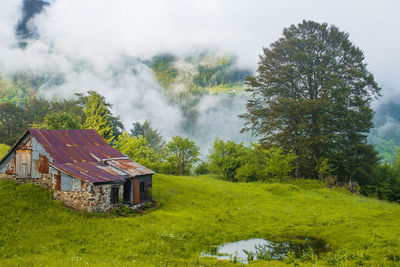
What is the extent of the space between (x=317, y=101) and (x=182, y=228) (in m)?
28.7

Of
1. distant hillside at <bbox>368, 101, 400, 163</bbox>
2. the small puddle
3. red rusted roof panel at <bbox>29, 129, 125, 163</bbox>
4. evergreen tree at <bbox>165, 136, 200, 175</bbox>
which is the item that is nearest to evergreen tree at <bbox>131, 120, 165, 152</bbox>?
evergreen tree at <bbox>165, 136, 200, 175</bbox>

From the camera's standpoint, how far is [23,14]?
179250 millimetres

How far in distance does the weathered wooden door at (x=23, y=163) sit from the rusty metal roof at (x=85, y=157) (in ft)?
5.98

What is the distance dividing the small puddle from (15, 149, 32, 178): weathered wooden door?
Result: 60.3 ft

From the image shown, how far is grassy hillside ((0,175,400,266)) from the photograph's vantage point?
14734mm

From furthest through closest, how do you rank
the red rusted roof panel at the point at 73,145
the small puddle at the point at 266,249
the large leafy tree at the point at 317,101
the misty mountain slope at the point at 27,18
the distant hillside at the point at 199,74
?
the misty mountain slope at the point at 27,18 < the distant hillside at the point at 199,74 < the large leafy tree at the point at 317,101 < the red rusted roof panel at the point at 73,145 < the small puddle at the point at 266,249

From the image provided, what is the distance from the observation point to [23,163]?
26.4 m

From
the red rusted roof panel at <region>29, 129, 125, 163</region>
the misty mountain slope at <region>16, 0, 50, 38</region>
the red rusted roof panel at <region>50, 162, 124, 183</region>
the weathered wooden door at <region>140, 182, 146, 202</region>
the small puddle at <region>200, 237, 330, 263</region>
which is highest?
the misty mountain slope at <region>16, 0, 50, 38</region>

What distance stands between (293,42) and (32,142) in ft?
123

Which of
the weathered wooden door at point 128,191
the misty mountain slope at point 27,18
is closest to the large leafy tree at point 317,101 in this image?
the weathered wooden door at point 128,191

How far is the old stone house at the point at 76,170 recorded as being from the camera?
891 inches

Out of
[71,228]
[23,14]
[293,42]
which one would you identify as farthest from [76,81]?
[71,228]

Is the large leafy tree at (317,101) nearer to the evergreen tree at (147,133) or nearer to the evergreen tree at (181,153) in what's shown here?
the evergreen tree at (181,153)

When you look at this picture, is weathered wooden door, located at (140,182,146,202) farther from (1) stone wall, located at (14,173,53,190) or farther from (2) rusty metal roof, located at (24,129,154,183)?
(1) stone wall, located at (14,173,53,190)
